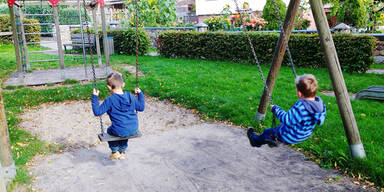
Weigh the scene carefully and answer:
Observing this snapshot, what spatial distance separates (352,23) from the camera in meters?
14.5

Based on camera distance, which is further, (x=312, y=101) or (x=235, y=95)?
(x=235, y=95)

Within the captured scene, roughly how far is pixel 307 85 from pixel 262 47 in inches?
312

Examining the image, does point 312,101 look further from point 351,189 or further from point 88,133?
point 88,133

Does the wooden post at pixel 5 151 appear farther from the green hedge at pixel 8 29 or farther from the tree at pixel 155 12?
the green hedge at pixel 8 29

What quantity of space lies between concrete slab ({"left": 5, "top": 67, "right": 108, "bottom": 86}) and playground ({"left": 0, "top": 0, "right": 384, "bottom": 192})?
54cm

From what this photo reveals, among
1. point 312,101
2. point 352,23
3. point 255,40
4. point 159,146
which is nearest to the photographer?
point 312,101

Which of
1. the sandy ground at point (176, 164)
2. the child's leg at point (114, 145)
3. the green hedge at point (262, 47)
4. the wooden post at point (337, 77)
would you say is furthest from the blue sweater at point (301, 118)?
the green hedge at point (262, 47)

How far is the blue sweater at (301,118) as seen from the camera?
3.12m

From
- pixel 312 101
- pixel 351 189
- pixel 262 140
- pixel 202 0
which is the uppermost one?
pixel 202 0

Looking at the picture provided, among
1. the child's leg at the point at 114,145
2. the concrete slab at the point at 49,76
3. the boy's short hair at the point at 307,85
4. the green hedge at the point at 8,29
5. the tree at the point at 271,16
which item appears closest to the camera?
the boy's short hair at the point at 307,85

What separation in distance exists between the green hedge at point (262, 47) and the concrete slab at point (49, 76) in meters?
3.35

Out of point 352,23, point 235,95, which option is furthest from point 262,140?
point 352,23

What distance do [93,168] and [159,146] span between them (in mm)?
1057

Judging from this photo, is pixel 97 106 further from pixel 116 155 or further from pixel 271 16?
pixel 271 16
